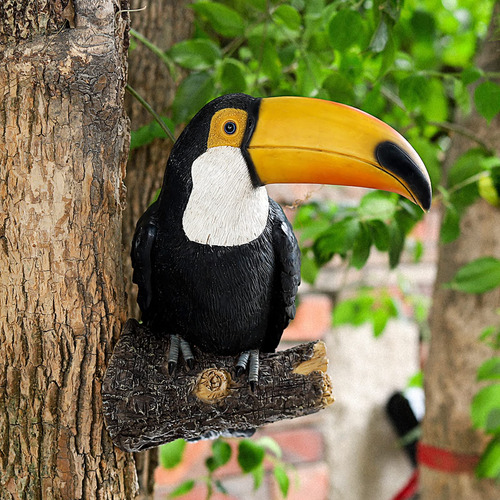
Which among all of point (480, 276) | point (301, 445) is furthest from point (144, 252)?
point (301, 445)

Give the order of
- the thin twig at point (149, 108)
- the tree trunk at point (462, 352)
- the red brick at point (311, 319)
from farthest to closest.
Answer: the red brick at point (311, 319) < the tree trunk at point (462, 352) < the thin twig at point (149, 108)

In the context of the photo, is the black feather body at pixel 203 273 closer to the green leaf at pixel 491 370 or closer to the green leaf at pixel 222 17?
the green leaf at pixel 222 17

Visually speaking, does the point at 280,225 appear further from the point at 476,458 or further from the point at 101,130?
the point at 476,458

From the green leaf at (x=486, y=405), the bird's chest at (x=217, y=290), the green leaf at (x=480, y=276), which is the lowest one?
the green leaf at (x=486, y=405)

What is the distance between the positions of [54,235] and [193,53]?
1.00ft

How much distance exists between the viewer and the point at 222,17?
0.69m

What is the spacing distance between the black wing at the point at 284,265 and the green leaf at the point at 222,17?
27 centimetres

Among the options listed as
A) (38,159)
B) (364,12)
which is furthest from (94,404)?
(364,12)

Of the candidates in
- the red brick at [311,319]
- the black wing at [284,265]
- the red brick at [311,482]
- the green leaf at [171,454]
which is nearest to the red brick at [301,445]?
the red brick at [311,482]

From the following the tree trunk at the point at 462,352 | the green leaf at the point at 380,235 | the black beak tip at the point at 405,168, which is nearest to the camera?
the black beak tip at the point at 405,168

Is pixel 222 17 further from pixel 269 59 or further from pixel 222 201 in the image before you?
pixel 222 201

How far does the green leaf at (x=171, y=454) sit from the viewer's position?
0.74m

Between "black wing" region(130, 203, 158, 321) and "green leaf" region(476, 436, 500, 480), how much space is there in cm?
65

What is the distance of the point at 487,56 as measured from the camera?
989mm
